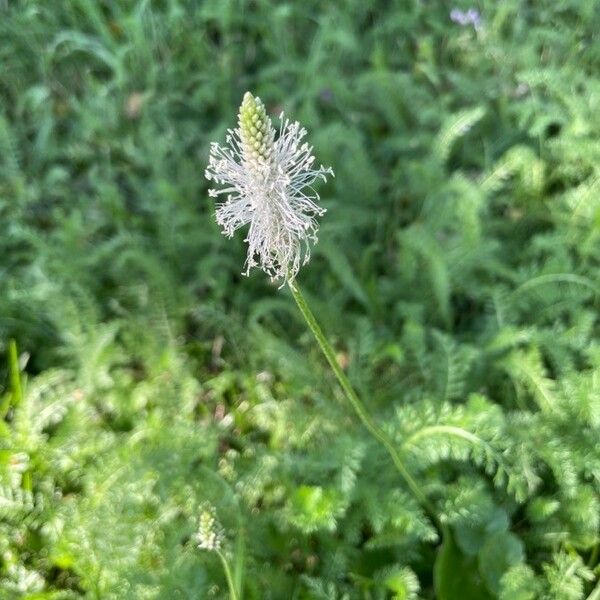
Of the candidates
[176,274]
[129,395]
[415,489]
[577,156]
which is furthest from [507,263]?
[129,395]

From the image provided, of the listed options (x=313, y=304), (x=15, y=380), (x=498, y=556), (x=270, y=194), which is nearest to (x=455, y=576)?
(x=498, y=556)

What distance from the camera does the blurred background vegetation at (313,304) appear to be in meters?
1.98

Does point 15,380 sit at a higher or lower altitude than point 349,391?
higher

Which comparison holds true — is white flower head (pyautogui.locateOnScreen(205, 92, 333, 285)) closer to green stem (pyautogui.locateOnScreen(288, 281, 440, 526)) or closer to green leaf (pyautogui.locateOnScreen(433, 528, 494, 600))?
green stem (pyautogui.locateOnScreen(288, 281, 440, 526))

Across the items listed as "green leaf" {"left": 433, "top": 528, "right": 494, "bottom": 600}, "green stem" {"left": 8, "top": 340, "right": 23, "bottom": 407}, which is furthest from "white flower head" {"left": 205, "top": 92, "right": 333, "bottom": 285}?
"green stem" {"left": 8, "top": 340, "right": 23, "bottom": 407}

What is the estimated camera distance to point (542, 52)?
3.04 meters

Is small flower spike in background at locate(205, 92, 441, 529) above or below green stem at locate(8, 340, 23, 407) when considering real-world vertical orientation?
below

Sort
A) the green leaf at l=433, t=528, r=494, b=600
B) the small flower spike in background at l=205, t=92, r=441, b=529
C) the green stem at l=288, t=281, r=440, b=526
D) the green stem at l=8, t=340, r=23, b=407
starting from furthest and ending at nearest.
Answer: the green stem at l=8, t=340, r=23, b=407
the green leaf at l=433, t=528, r=494, b=600
the green stem at l=288, t=281, r=440, b=526
the small flower spike in background at l=205, t=92, r=441, b=529

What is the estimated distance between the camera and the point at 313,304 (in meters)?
2.43

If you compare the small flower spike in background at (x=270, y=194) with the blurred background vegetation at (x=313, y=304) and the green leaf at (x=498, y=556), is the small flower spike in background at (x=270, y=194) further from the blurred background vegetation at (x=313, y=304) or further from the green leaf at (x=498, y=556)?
the green leaf at (x=498, y=556)

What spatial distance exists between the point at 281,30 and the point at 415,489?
212 centimetres

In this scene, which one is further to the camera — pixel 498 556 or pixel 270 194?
pixel 498 556

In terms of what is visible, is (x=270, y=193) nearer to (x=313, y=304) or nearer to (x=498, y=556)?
(x=313, y=304)

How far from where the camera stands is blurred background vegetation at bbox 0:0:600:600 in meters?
1.98
